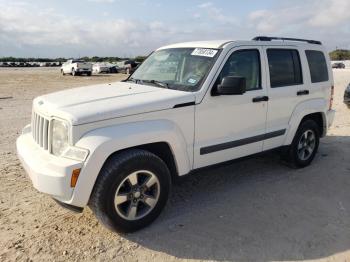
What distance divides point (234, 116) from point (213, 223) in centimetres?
130

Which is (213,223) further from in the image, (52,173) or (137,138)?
(52,173)

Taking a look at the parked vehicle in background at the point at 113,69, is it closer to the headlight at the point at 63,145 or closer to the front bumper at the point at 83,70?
the front bumper at the point at 83,70

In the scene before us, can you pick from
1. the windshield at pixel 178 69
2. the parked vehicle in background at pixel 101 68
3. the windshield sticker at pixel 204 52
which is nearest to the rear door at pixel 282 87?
the windshield sticker at pixel 204 52

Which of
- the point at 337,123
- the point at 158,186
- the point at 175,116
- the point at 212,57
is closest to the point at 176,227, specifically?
the point at 158,186

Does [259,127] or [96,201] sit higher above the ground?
[259,127]

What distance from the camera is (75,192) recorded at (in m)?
3.34

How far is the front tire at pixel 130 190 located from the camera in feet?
11.5

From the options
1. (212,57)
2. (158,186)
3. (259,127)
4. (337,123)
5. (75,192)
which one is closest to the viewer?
(75,192)

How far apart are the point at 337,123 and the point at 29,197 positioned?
7453 millimetres

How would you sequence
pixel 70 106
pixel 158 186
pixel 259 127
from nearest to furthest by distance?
pixel 70 106 → pixel 158 186 → pixel 259 127

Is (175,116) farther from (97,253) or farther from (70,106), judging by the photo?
(97,253)

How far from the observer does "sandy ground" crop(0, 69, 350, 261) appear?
11.4 feet

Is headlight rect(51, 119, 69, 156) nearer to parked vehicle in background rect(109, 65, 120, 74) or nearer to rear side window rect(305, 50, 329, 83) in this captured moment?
rear side window rect(305, 50, 329, 83)

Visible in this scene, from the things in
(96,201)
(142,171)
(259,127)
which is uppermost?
(259,127)
